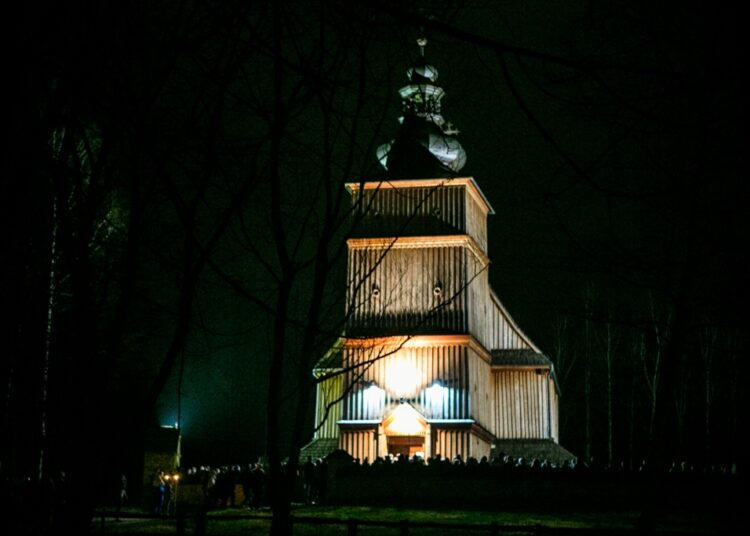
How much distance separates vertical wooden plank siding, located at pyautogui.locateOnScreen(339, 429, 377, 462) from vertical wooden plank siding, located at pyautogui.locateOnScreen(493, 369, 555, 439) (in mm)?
6830

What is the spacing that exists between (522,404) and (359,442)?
8.52 meters

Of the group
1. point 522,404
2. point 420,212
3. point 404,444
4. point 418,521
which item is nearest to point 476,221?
→ point 420,212

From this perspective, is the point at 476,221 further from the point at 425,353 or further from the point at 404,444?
the point at 404,444

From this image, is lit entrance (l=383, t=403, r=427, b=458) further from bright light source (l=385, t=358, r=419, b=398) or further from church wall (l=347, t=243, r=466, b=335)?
church wall (l=347, t=243, r=466, b=335)

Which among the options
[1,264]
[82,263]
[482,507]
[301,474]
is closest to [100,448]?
[82,263]

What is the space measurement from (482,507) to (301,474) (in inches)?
304

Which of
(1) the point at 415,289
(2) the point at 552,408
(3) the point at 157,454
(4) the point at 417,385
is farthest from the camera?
(2) the point at 552,408

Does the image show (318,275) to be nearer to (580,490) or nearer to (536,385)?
(580,490)

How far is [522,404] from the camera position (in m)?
42.4

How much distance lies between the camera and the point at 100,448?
8.60m

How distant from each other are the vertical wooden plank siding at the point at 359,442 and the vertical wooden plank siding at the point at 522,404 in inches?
269

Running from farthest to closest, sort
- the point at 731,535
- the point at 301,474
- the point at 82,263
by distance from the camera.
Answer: the point at 301,474, the point at 731,535, the point at 82,263

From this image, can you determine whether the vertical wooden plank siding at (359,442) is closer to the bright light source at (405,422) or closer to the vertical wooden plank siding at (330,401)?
the bright light source at (405,422)

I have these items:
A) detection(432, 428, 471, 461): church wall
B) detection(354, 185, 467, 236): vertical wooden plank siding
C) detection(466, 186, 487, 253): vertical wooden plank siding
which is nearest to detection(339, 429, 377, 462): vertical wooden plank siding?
detection(432, 428, 471, 461): church wall
